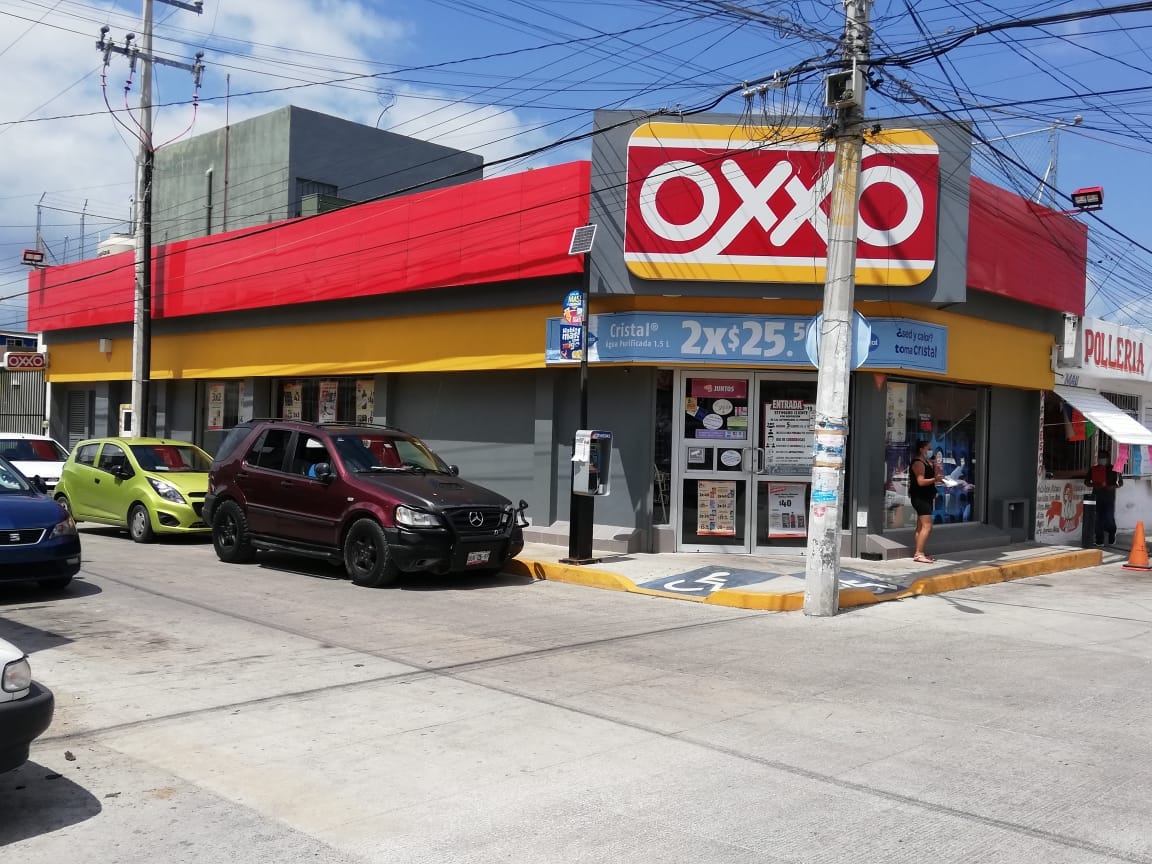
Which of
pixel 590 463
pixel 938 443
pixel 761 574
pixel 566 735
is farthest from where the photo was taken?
pixel 938 443

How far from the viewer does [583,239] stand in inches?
508

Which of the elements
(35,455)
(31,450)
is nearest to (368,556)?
(35,455)

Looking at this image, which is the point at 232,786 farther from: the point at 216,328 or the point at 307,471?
the point at 216,328

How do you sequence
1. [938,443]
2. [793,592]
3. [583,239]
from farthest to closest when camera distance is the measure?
[938,443] → [583,239] → [793,592]

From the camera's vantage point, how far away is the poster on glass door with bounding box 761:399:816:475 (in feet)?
47.8

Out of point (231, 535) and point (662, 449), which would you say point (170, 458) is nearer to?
point (231, 535)

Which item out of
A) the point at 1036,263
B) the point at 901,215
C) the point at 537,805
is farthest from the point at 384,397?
the point at 537,805

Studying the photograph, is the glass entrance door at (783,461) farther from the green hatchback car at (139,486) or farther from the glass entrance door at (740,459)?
the green hatchback car at (139,486)

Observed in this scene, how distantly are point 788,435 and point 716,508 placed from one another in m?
1.47

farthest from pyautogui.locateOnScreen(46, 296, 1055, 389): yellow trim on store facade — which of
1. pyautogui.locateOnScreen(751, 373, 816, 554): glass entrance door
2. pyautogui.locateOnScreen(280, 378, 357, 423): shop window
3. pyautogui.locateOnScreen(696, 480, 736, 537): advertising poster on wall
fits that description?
pyautogui.locateOnScreen(696, 480, 736, 537): advertising poster on wall

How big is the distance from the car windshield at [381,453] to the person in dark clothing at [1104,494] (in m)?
12.2

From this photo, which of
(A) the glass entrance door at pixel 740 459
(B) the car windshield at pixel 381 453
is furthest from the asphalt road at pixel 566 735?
(A) the glass entrance door at pixel 740 459

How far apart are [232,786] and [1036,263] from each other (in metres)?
15.4

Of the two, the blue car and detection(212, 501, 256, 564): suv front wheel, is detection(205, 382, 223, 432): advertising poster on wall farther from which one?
the blue car
